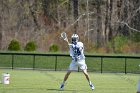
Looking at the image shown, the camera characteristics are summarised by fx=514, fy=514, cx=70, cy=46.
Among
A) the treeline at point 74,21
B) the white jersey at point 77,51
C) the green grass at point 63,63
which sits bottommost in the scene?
the green grass at point 63,63

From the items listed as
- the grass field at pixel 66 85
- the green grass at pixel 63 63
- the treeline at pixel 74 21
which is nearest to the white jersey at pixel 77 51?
the grass field at pixel 66 85

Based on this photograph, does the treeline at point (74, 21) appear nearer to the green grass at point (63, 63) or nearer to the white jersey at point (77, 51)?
the green grass at point (63, 63)

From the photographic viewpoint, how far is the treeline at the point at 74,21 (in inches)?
2416

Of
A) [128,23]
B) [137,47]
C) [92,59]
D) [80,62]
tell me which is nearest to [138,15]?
[128,23]

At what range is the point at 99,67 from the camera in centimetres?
3953

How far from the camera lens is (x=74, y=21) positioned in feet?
208

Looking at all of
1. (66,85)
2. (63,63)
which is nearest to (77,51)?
(66,85)

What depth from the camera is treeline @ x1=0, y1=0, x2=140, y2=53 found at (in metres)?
61.4

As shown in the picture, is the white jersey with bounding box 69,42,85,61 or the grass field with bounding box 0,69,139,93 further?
the white jersey with bounding box 69,42,85,61

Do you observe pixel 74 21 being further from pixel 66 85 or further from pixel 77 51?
pixel 77 51

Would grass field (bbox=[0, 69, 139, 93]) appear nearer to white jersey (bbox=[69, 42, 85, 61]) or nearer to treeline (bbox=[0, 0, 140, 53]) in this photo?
white jersey (bbox=[69, 42, 85, 61])

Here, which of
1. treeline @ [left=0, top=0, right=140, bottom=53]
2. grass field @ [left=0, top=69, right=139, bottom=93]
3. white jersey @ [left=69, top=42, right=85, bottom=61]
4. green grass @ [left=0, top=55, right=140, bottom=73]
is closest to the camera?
grass field @ [left=0, top=69, right=139, bottom=93]

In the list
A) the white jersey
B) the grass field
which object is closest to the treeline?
the grass field

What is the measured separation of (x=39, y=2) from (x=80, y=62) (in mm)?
45487
